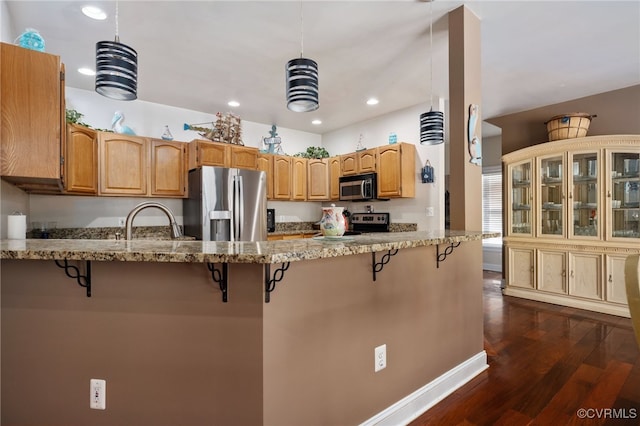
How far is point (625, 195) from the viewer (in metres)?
3.76

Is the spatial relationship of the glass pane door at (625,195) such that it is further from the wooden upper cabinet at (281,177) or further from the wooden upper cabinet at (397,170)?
the wooden upper cabinet at (281,177)

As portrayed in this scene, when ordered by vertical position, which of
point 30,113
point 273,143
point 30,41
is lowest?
point 30,113

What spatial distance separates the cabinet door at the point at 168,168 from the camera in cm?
407

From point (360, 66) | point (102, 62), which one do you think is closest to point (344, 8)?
point (360, 66)

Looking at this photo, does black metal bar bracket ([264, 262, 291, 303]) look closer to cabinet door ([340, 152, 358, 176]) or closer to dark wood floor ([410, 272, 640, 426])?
dark wood floor ([410, 272, 640, 426])

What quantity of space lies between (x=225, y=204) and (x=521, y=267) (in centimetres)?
398

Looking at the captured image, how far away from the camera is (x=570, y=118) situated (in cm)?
405

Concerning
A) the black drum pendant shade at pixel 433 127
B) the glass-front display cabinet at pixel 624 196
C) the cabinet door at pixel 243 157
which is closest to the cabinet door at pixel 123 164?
the cabinet door at pixel 243 157

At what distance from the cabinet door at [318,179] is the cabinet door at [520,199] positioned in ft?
8.82

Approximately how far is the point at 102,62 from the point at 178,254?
105 centimetres

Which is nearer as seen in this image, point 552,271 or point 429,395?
point 429,395

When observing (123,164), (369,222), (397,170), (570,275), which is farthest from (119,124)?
(570,275)

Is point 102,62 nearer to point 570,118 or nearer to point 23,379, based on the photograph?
point 23,379

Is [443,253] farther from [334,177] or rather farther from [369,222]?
[334,177]
